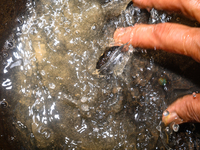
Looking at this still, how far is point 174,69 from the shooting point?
1.26 metres

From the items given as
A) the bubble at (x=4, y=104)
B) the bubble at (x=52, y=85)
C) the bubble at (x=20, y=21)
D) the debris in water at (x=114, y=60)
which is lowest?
the bubble at (x=4, y=104)

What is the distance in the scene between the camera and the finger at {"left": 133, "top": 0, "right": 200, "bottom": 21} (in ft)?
3.04

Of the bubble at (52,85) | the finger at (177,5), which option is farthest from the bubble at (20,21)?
the finger at (177,5)

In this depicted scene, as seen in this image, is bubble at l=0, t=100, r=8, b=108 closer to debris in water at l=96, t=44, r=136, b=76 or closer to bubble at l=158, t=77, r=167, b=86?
debris in water at l=96, t=44, r=136, b=76

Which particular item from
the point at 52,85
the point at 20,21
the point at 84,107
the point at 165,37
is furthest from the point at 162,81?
the point at 20,21

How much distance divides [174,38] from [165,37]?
0.18 ft

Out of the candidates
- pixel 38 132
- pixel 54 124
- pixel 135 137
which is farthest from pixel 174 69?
pixel 38 132

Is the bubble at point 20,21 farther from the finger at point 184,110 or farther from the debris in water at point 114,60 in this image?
the finger at point 184,110

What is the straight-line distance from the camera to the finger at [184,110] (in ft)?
3.43

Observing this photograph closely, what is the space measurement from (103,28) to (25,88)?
0.69 metres

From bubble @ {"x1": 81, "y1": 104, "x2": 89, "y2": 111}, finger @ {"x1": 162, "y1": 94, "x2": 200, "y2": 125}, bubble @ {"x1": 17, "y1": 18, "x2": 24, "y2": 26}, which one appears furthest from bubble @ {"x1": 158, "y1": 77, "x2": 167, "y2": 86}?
bubble @ {"x1": 17, "y1": 18, "x2": 24, "y2": 26}

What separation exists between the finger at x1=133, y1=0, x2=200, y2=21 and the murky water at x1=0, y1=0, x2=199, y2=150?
55mm

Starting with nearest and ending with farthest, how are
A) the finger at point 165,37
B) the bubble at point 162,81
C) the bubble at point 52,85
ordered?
1. the finger at point 165,37
2. the bubble at point 52,85
3. the bubble at point 162,81

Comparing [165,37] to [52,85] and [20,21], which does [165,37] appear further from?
[20,21]
